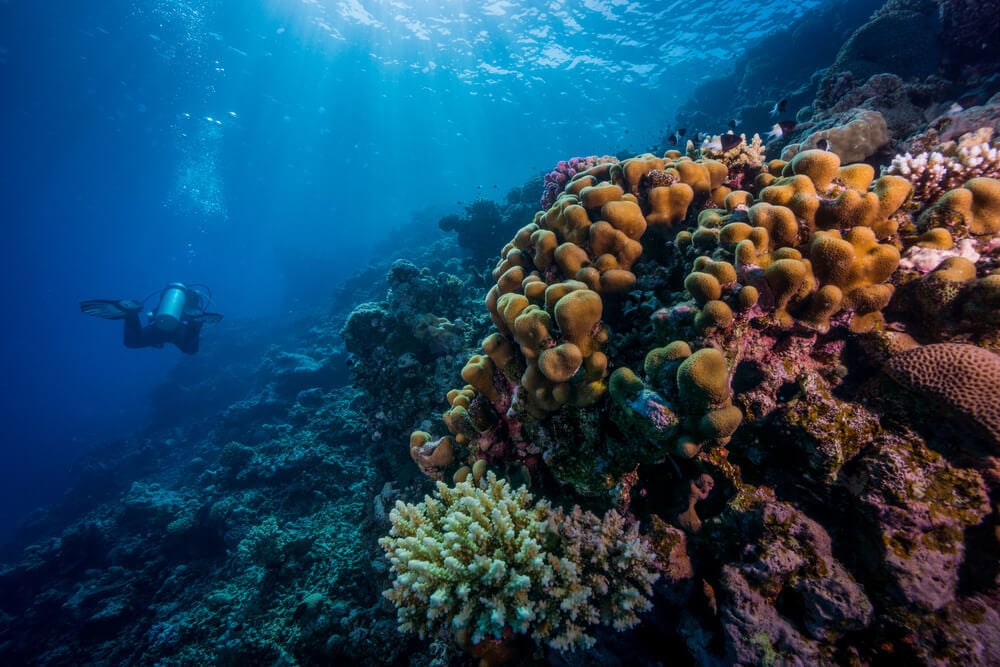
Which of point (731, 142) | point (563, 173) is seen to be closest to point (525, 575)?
point (731, 142)

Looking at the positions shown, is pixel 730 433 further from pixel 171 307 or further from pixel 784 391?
pixel 171 307

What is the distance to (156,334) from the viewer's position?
15539 millimetres

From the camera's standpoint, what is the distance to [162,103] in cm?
3272

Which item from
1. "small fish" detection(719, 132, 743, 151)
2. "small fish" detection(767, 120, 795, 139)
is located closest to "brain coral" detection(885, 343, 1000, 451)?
"small fish" detection(719, 132, 743, 151)

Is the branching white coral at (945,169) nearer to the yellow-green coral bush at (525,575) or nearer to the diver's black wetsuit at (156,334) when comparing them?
the yellow-green coral bush at (525,575)

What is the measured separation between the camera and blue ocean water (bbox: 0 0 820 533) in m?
25.3

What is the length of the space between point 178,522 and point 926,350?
13790mm

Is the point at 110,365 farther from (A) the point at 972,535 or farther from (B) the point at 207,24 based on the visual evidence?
(A) the point at 972,535

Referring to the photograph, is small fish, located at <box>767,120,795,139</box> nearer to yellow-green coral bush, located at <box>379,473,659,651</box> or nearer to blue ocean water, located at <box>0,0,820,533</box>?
yellow-green coral bush, located at <box>379,473,659,651</box>

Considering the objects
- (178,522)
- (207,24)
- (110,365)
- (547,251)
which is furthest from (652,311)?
(110,365)

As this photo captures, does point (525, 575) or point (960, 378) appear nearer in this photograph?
point (960, 378)

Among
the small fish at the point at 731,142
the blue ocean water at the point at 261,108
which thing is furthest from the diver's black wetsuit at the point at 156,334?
the small fish at the point at 731,142

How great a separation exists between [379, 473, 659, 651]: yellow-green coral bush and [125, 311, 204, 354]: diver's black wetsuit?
17.7m

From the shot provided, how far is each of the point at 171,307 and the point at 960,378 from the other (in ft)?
74.6
